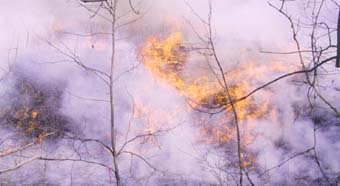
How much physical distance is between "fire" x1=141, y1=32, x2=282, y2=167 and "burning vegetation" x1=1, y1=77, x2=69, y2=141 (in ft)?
14.1

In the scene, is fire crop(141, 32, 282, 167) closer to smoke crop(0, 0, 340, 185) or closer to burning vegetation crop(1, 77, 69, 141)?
smoke crop(0, 0, 340, 185)

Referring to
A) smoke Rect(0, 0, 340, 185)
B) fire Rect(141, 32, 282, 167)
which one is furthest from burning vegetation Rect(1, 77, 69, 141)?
fire Rect(141, 32, 282, 167)

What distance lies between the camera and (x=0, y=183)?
1317cm

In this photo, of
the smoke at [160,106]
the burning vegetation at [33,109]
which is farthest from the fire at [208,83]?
the burning vegetation at [33,109]

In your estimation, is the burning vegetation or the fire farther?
the burning vegetation

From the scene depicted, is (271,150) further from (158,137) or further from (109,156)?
(109,156)

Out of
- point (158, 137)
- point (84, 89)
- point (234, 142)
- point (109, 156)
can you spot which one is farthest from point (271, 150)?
point (84, 89)

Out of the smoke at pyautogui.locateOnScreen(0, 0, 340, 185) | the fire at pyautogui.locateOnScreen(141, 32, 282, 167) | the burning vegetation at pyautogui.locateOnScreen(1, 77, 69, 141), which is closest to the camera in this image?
the smoke at pyautogui.locateOnScreen(0, 0, 340, 185)

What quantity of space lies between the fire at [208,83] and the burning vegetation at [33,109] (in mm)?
4296

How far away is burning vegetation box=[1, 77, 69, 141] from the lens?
59.8 ft

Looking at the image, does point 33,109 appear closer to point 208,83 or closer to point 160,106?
point 160,106

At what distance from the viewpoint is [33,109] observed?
19.3 m

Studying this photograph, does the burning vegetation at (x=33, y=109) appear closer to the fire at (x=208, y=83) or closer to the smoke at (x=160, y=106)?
the smoke at (x=160, y=106)

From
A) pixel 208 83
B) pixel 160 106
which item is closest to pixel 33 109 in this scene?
pixel 160 106
